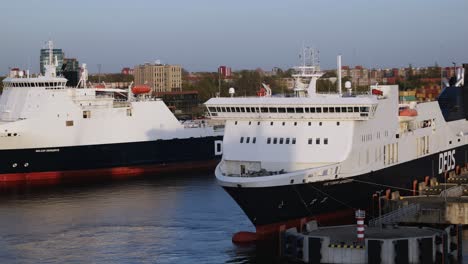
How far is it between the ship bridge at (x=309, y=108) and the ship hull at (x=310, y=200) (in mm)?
1964

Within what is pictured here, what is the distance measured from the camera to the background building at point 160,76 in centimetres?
10662

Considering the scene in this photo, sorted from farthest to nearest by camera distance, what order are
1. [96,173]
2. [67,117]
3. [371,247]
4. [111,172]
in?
[111,172] → [67,117] → [96,173] → [371,247]

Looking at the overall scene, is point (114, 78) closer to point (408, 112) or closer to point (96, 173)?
point (96, 173)

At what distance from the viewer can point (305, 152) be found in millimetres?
26250

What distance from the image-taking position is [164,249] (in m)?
25.6

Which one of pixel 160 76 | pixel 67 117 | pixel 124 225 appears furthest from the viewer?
pixel 160 76

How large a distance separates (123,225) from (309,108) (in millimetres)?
7595

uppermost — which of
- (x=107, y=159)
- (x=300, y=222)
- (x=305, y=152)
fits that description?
(x=305, y=152)

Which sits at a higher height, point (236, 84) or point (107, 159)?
point (236, 84)

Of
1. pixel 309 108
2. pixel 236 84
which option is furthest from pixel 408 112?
pixel 236 84

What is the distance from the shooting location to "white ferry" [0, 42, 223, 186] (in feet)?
139

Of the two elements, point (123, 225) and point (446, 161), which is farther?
point (446, 161)

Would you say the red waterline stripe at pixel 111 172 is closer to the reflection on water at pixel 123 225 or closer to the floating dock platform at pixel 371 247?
the reflection on water at pixel 123 225

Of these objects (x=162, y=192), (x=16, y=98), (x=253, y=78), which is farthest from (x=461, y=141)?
(x=253, y=78)
